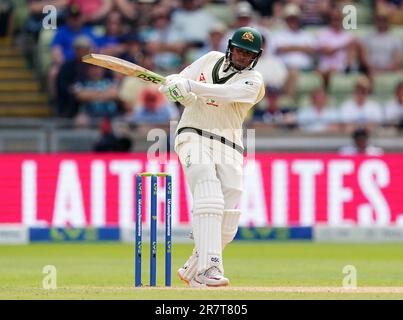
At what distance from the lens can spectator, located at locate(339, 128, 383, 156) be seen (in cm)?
1530

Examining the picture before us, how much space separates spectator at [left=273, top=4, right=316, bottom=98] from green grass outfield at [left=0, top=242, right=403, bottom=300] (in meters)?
2.67

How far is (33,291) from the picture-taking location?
846cm

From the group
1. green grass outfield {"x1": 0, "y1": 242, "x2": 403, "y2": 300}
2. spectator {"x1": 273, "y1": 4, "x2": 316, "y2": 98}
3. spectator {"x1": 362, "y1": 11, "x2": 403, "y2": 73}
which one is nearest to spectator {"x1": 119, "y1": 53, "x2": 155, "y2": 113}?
spectator {"x1": 273, "y1": 4, "x2": 316, "y2": 98}

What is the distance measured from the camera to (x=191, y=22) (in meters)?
17.1

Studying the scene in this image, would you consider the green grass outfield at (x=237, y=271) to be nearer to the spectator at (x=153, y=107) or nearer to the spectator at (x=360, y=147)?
the spectator at (x=360, y=147)

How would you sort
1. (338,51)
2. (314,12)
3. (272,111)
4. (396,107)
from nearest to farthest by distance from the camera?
(272,111) → (396,107) → (338,51) → (314,12)

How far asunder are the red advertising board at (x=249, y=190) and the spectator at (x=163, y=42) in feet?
6.65

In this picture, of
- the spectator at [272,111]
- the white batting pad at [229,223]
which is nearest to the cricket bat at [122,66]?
the white batting pad at [229,223]

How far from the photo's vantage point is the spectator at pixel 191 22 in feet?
55.7

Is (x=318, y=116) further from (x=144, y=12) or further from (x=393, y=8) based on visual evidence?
(x=393, y=8)

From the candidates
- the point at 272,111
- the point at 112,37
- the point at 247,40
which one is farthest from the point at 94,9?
the point at 247,40

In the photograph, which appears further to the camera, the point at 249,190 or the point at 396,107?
the point at 396,107

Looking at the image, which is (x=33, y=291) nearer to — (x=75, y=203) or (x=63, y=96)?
(x=75, y=203)

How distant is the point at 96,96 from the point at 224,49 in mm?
1802
